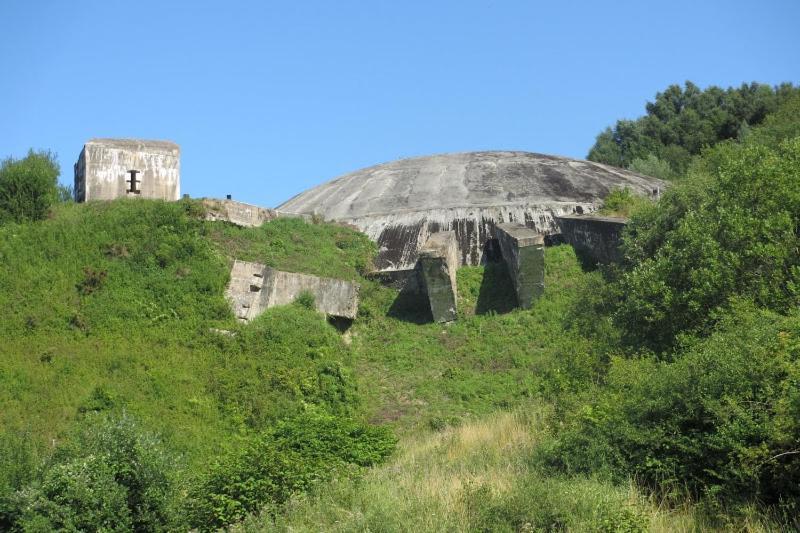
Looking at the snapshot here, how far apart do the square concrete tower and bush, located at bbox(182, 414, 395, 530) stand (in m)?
12.0

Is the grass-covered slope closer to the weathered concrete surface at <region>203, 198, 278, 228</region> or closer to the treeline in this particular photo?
the weathered concrete surface at <region>203, 198, 278, 228</region>

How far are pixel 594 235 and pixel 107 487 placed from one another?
50.5ft

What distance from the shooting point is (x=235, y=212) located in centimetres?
2483

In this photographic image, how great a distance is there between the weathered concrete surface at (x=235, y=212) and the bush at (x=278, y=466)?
10001 mm

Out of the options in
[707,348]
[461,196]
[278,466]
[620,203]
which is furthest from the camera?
[461,196]

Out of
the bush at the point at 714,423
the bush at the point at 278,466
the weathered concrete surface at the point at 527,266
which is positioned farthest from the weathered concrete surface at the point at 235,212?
the bush at the point at 714,423

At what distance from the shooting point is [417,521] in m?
10.8

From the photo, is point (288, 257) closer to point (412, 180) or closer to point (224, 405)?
point (224, 405)

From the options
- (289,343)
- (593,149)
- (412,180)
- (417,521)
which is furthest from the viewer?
(593,149)

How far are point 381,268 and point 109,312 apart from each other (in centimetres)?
706

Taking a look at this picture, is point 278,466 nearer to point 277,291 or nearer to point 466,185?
point 277,291

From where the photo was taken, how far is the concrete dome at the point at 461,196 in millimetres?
26500

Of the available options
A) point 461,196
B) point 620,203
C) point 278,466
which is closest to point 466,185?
point 461,196

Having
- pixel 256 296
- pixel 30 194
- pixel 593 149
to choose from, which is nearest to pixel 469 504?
pixel 256 296
